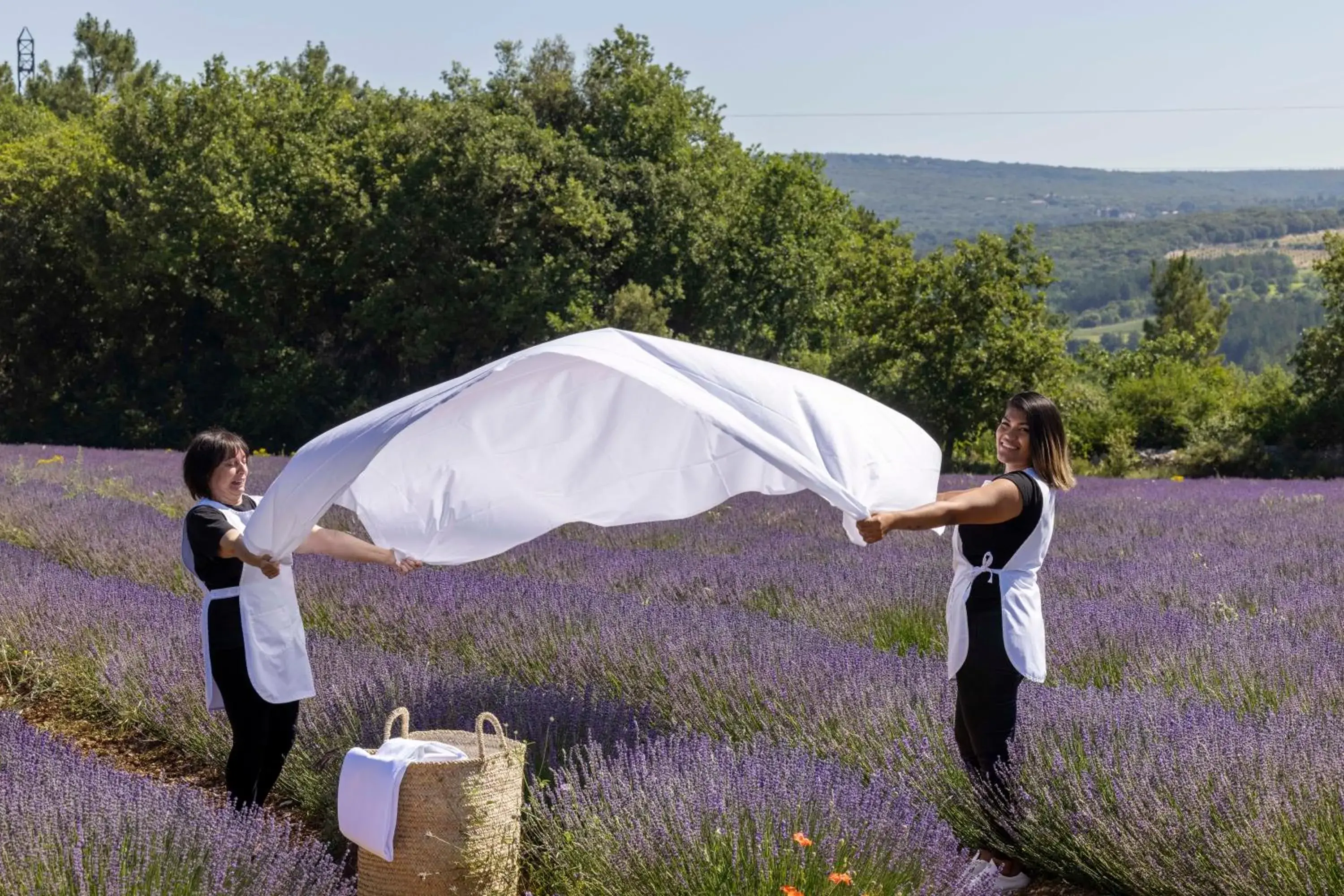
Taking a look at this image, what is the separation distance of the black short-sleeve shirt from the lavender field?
0.54m

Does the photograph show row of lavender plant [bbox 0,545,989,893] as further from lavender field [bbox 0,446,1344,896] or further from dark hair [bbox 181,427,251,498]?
dark hair [bbox 181,427,251,498]

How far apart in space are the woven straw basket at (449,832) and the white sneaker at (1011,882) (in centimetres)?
114

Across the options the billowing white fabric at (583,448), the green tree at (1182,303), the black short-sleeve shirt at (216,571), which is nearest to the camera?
the black short-sleeve shirt at (216,571)

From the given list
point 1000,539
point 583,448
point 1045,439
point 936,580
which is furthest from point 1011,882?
point 936,580

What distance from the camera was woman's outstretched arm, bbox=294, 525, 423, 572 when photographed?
3887 millimetres

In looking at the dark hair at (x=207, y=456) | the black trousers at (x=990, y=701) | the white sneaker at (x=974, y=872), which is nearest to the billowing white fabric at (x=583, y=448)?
the dark hair at (x=207, y=456)

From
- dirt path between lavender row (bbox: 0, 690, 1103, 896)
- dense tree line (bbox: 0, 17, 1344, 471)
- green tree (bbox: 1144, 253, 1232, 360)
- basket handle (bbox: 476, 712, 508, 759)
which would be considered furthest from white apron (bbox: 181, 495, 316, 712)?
green tree (bbox: 1144, 253, 1232, 360)

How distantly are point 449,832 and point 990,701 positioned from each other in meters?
1.30

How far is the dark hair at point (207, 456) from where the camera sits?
12.1ft

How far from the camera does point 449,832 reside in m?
3.18

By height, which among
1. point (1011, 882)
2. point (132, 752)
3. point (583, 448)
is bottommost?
point (132, 752)

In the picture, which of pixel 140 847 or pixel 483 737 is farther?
pixel 483 737

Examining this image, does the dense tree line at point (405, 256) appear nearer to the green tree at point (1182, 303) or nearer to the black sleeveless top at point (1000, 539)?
the black sleeveless top at point (1000, 539)

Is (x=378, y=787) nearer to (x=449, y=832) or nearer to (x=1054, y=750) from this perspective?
(x=449, y=832)
